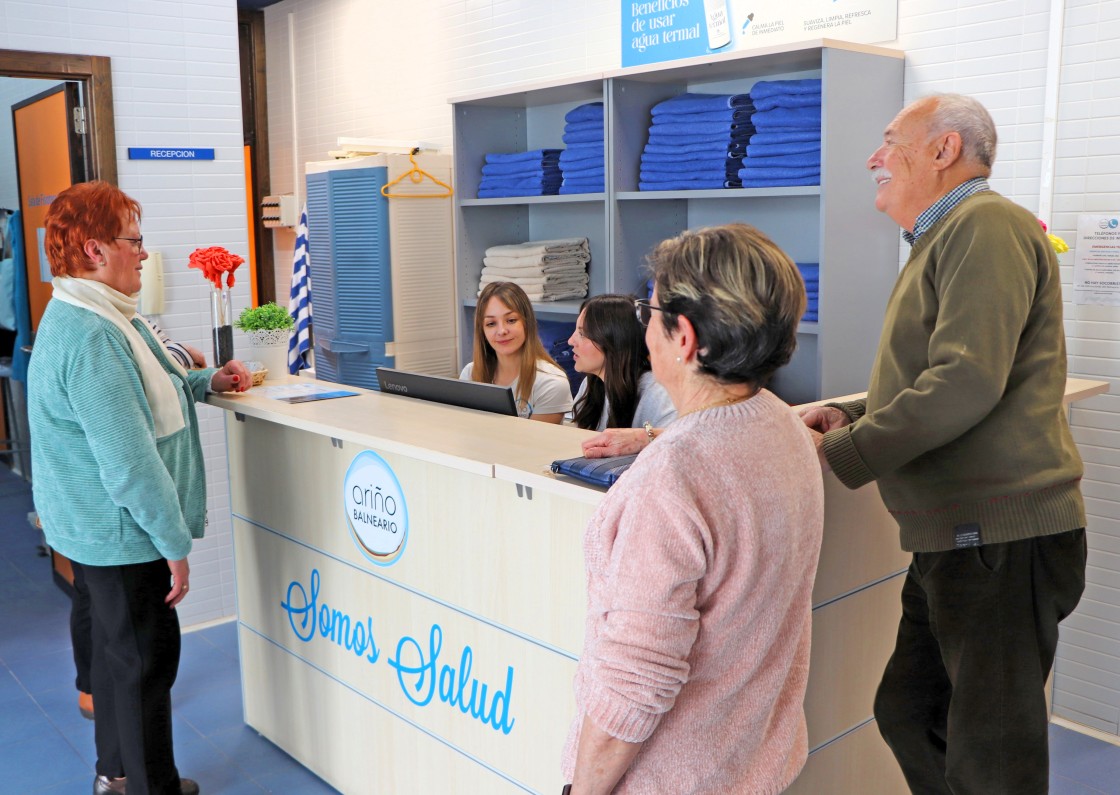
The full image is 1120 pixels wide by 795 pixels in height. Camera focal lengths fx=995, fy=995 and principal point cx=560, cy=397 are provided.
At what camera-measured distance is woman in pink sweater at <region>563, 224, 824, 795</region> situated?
129 centimetres

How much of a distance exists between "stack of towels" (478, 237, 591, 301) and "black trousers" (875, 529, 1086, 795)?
2663 millimetres

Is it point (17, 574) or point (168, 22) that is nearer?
point (168, 22)

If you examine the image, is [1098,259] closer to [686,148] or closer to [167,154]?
[686,148]

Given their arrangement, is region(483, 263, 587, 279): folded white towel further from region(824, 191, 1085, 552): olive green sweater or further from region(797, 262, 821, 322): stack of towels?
region(824, 191, 1085, 552): olive green sweater

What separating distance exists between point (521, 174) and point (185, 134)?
1.43m

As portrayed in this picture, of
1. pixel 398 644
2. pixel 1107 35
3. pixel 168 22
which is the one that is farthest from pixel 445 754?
pixel 168 22

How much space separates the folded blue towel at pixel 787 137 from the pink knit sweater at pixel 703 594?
2.11 m

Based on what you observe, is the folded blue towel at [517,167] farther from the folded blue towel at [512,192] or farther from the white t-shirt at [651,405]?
the white t-shirt at [651,405]

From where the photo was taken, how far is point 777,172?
135 inches

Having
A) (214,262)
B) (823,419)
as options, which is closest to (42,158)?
(214,262)

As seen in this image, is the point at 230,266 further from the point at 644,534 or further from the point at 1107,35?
the point at 1107,35

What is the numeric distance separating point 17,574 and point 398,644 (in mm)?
3228

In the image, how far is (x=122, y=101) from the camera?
4020mm

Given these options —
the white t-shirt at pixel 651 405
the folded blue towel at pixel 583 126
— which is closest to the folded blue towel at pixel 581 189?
the folded blue towel at pixel 583 126
